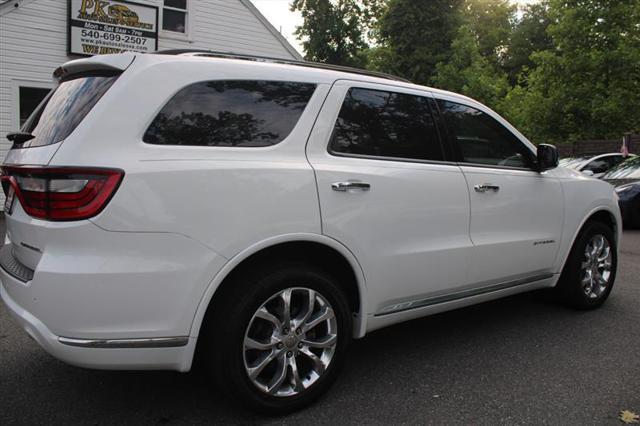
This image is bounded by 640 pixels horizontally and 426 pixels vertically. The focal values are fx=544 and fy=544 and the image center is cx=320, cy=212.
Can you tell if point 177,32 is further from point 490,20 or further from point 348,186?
point 490,20

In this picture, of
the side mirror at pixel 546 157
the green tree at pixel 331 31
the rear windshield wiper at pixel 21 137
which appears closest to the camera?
the rear windshield wiper at pixel 21 137

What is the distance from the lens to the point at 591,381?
127 inches

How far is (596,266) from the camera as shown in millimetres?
4648

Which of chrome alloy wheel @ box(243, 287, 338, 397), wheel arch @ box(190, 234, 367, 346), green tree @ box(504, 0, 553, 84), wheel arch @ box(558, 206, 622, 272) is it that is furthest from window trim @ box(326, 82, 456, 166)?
green tree @ box(504, 0, 553, 84)

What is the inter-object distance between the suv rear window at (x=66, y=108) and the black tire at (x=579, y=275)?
3726 millimetres

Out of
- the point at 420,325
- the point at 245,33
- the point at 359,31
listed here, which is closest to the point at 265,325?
the point at 420,325

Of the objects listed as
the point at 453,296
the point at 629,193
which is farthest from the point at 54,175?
the point at 629,193

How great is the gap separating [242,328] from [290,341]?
0.98 feet

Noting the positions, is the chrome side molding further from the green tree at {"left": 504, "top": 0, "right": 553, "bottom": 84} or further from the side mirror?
the green tree at {"left": 504, "top": 0, "right": 553, "bottom": 84}

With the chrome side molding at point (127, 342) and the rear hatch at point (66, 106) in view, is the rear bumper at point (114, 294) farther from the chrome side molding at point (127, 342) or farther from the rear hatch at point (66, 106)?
the rear hatch at point (66, 106)

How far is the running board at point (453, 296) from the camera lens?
319 cm

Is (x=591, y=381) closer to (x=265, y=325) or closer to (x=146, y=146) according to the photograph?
(x=265, y=325)

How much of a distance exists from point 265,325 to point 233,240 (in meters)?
0.49

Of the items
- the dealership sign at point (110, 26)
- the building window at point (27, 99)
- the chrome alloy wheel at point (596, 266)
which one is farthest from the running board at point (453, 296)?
the building window at point (27, 99)
